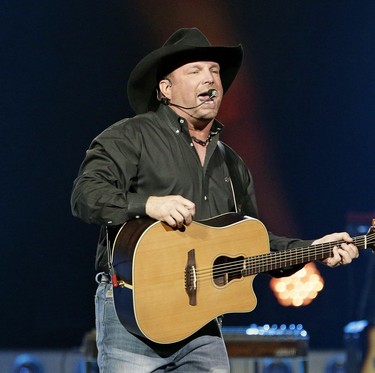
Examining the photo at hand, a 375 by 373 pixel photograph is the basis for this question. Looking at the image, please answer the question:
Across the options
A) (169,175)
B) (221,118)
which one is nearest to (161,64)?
(169,175)

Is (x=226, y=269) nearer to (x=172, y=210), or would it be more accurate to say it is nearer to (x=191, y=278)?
(x=191, y=278)

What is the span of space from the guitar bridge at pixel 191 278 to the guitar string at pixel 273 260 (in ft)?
0.15

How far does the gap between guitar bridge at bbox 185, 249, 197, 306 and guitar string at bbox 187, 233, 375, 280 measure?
1.8 inches

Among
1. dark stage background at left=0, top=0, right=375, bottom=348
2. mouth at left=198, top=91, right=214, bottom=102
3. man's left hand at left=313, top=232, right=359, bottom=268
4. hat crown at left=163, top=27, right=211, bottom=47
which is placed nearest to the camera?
man's left hand at left=313, top=232, right=359, bottom=268

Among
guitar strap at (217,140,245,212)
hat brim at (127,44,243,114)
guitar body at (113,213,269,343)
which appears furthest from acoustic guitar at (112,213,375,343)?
hat brim at (127,44,243,114)

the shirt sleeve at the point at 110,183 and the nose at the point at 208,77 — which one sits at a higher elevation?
the nose at the point at 208,77

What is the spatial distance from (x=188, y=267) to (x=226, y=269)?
0.22m

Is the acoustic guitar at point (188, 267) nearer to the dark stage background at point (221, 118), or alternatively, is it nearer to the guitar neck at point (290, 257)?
the guitar neck at point (290, 257)

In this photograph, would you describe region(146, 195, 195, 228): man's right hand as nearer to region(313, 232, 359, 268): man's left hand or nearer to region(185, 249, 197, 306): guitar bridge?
region(185, 249, 197, 306): guitar bridge

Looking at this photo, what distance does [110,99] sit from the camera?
7.29m

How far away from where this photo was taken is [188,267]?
358cm

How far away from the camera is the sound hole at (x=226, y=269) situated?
12.2ft

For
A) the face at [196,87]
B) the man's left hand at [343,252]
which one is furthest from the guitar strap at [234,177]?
the man's left hand at [343,252]

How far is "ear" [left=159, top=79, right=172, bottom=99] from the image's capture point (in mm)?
4148
